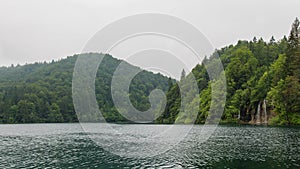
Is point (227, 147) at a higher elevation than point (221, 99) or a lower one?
lower

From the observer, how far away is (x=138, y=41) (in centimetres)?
5284

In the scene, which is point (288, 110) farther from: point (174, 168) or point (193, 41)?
point (174, 168)

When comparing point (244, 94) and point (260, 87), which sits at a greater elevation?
point (260, 87)

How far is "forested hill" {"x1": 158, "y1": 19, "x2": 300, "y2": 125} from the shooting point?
94.2 metres

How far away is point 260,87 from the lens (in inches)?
4518

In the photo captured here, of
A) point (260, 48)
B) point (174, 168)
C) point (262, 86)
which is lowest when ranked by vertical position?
point (174, 168)

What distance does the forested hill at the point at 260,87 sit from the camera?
94.2 m

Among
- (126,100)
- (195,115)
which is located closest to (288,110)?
(195,115)

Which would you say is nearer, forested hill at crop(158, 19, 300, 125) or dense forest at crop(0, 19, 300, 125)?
forested hill at crop(158, 19, 300, 125)

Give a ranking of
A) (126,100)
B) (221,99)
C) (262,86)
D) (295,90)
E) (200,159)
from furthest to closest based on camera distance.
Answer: (126,100) < (221,99) < (262,86) < (295,90) < (200,159)

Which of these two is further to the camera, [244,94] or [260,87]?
[244,94]

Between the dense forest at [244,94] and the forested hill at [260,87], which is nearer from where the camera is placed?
the forested hill at [260,87]

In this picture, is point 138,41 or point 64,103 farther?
point 64,103

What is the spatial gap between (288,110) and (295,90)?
25.5 feet
